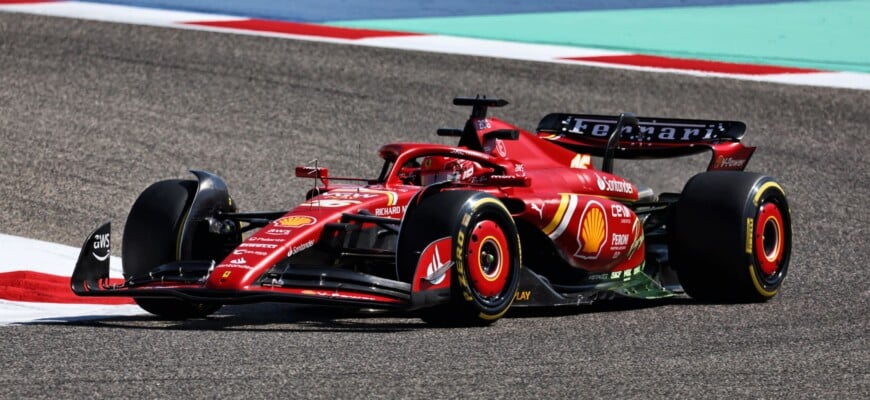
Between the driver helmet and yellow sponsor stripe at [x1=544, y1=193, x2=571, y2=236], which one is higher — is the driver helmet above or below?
above

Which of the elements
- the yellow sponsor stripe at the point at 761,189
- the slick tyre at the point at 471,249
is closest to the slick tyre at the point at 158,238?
the slick tyre at the point at 471,249

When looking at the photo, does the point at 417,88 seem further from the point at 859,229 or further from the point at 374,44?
the point at 859,229

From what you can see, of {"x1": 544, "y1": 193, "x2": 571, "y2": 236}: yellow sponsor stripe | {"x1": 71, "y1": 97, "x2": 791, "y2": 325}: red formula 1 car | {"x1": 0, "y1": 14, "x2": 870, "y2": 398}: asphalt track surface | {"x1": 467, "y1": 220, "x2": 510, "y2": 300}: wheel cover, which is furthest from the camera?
{"x1": 544, "y1": 193, "x2": 571, "y2": 236}: yellow sponsor stripe

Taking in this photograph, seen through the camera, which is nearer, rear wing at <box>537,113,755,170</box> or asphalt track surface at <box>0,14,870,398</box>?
asphalt track surface at <box>0,14,870,398</box>

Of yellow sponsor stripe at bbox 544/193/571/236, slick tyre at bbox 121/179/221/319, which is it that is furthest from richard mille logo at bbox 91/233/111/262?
yellow sponsor stripe at bbox 544/193/571/236

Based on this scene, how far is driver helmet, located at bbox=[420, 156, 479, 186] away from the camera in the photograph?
8266 mm

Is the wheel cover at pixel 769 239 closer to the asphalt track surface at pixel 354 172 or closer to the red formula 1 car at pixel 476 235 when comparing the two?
the red formula 1 car at pixel 476 235

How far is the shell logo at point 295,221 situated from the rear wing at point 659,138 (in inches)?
106

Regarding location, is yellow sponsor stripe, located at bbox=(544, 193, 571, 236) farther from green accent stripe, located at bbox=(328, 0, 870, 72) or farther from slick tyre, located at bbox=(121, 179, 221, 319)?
green accent stripe, located at bbox=(328, 0, 870, 72)

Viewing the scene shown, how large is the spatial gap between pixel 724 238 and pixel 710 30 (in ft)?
37.6

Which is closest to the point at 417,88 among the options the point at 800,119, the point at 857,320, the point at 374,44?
the point at 374,44

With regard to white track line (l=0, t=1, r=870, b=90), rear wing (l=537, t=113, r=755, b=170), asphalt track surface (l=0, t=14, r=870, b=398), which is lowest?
asphalt track surface (l=0, t=14, r=870, b=398)

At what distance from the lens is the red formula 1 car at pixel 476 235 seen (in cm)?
700

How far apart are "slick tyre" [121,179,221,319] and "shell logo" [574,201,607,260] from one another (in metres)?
2.11
